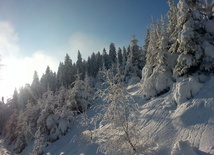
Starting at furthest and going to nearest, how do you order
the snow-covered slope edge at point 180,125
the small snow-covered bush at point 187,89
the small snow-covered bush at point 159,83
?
the small snow-covered bush at point 159,83 < the small snow-covered bush at point 187,89 < the snow-covered slope edge at point 180,125

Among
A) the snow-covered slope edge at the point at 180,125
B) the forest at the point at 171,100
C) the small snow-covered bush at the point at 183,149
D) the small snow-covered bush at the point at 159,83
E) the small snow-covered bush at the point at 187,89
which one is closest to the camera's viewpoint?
the small snow-covered bush at the point at 183,149

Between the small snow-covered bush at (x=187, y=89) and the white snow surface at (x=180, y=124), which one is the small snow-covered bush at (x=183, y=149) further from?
the small snow-covered bush at (x=187, y=89)

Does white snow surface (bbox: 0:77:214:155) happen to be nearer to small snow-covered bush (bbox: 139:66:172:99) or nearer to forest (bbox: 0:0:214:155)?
forest (bbox: 0:0:214:155)

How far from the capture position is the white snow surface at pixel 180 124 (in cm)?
1523

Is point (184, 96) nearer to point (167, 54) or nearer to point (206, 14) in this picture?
point (167, 54)

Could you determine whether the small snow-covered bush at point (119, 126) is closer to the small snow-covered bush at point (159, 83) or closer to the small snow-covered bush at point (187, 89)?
the small snow-covered bush at point (187, 89)

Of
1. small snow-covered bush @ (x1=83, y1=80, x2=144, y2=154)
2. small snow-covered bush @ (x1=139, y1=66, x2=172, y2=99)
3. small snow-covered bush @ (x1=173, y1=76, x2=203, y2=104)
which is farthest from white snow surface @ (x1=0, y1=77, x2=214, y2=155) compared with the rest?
small snow-covered bush @ (x1=139, y1=66, x2=172, y2=99)

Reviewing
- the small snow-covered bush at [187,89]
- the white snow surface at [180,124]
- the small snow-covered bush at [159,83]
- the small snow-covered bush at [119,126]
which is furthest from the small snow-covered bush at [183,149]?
the small snow-covered bush at [159,83]

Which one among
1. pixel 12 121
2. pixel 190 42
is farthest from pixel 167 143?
pixel 12 121

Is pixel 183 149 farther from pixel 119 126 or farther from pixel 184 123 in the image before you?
pixel 119 126

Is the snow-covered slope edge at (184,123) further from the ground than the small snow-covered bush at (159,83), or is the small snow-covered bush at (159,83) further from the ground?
the small snow-covered bush at (159,83)

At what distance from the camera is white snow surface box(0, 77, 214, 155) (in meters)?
15.2

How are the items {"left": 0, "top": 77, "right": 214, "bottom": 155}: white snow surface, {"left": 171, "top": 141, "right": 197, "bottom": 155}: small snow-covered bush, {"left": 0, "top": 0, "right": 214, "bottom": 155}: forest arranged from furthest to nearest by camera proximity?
{"left": 0, "top": 0, "right": 214, "bottom": 155}: forest
{"left": 0, "top": 77, "right": 214, "bottom": 155}: white snow surface
{"left": 171, "top": 141, "right": 197, "bottom": 155}: small snow-covered bush

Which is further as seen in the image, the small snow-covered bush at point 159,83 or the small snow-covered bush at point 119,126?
the small snow-covered bush at point 159,83
